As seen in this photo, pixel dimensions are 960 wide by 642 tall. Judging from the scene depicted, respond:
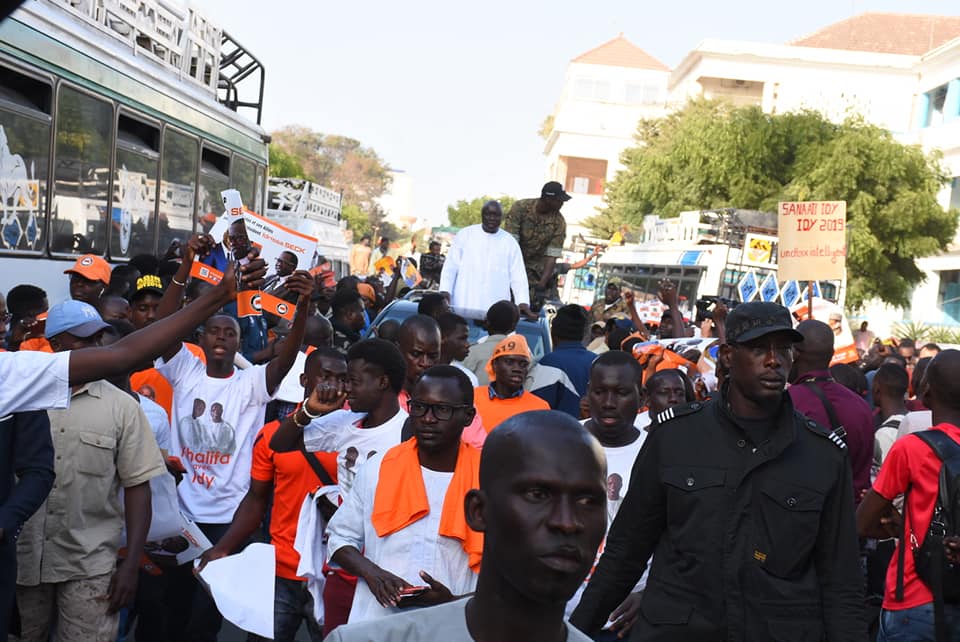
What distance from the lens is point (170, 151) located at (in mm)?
12242

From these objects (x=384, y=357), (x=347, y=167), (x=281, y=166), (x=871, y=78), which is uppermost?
(x=871, y=78)

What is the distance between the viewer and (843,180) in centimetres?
3500

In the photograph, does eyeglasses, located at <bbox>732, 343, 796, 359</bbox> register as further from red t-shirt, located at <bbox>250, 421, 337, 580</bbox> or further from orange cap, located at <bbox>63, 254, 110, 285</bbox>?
orange cap, located at <bbox>63, 254, 110, 285</bbox>

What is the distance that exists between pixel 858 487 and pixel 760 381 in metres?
2.51

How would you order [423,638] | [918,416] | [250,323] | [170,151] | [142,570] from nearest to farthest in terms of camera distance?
[423,638] → [142,570] → [918,416] → [250,323] → [170,151]

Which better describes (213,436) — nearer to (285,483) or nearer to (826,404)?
(285,483)

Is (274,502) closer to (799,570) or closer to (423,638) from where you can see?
(799,570)

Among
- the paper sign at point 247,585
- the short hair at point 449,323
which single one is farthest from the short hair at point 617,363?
the short hair at point 449,323

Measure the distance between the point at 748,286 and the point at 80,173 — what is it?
16316mm

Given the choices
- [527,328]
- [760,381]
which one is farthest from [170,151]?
[760,381]

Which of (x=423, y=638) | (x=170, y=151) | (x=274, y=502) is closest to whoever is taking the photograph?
(x=423, y=638)

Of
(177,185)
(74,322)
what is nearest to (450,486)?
(74,322)

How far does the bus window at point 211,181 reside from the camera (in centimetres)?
1338

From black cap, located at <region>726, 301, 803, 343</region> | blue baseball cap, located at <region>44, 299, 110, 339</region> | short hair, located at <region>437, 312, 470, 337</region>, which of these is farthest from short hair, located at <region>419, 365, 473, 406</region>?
short hair, located at <region>437, 312, 470, 337</region>
